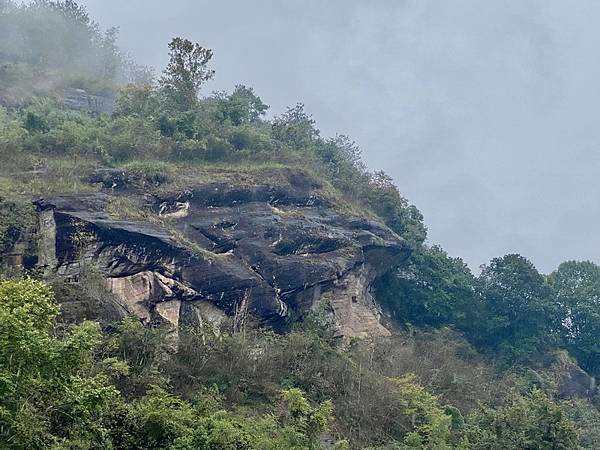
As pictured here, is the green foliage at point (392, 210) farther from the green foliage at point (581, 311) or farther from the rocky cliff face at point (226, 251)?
the green foliage at point (581, 311)

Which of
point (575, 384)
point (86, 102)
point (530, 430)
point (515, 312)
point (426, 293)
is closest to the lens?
point (530, 430)

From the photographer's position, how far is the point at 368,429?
897 inches

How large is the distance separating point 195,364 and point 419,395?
7261 millimetres

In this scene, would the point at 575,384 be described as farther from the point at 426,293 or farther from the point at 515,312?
the point at 426,293

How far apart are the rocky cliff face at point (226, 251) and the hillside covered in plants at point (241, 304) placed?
0.24 ft

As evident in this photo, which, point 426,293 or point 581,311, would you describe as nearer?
point 426,293

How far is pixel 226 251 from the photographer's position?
26.4 metres

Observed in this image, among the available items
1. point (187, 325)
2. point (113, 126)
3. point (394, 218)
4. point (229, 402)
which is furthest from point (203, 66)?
point (229, 402)

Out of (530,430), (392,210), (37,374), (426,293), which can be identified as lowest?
(37,374)

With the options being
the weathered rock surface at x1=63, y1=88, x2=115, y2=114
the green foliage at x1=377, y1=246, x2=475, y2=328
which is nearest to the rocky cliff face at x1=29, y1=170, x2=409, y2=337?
the green foliage at x1=377, y1=246, x2=475, y2=328

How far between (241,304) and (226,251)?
2250mm

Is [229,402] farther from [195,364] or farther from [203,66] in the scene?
[203,66]

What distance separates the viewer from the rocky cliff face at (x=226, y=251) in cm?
2352

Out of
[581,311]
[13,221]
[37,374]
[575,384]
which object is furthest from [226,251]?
[581,311]
